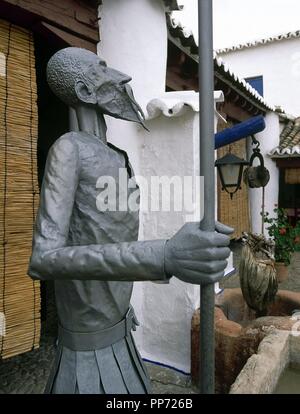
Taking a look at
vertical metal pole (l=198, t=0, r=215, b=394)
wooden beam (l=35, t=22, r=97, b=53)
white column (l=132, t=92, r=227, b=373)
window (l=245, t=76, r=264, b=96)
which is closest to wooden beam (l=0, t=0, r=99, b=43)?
wooden beam (l=35, t=22, r=97, b=53)

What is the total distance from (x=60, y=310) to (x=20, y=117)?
184cm

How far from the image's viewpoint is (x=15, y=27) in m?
2.58

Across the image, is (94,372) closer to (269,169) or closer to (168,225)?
(168,225)

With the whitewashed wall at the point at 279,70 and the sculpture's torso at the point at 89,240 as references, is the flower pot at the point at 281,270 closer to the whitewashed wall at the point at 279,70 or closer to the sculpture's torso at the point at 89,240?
the sculpture's torso at the point at 89,240

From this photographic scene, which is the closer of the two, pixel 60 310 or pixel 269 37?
pixel 60 310

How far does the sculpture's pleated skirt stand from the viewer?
1.26 metres

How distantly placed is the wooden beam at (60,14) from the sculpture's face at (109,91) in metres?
1.60

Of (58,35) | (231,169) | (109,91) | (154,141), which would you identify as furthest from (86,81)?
(231,169)

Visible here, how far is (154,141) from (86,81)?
1998mm

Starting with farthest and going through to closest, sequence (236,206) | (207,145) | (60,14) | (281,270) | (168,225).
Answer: (236,206) < (281,270) < (168,225) < (60,14) < (207,145)

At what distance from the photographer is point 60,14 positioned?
2740mm

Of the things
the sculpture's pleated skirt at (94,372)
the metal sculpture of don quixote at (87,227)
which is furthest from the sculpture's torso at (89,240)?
the sculpture's pleated skirt at (94,372)
